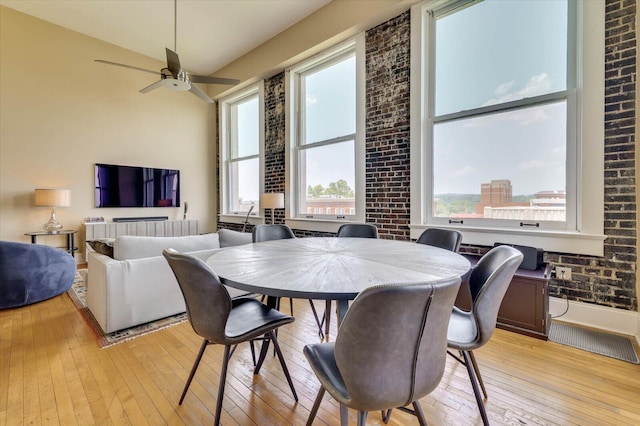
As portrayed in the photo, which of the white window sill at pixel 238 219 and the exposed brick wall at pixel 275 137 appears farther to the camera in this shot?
the white window sill at pixel 238 219

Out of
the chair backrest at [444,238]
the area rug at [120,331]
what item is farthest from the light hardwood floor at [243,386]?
the chair backrest at [444,238]

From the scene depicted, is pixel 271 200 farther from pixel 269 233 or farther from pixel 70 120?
pixel 70 120

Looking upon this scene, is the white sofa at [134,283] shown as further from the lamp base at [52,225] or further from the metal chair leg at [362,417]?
the lamp base at [52,225]

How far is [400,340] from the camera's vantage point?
859 mm

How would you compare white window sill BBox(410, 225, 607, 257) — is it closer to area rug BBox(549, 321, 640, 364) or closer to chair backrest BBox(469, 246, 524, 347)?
area rug BBox(549, 321, 640, 364)

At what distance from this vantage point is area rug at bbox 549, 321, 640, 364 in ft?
6.59

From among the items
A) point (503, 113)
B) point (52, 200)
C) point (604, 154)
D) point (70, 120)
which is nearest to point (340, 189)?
point (503, 113)

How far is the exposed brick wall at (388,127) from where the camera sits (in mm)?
3465

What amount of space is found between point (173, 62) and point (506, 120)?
141 inches

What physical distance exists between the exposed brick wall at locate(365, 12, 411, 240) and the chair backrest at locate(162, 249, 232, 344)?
2668 mm

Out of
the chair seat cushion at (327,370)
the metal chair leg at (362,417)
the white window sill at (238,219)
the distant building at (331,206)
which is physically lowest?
the metal chair leg at (362,417)

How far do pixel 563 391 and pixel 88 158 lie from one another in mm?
6646

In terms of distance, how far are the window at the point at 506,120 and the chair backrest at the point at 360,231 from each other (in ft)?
2.57

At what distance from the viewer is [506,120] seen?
2893 millimetres
